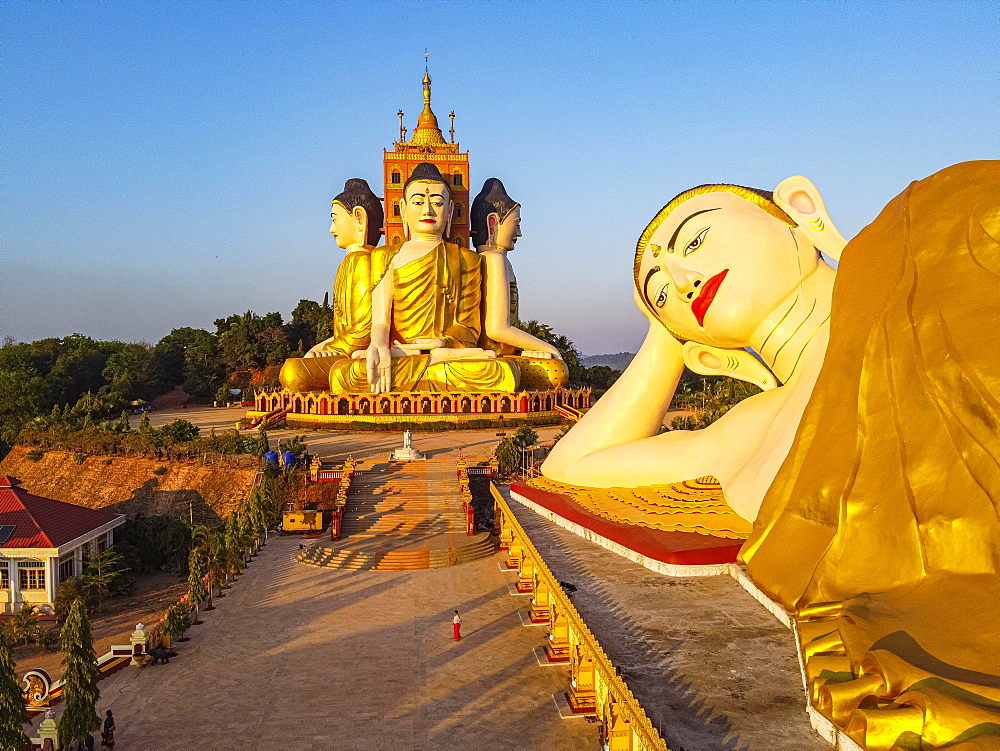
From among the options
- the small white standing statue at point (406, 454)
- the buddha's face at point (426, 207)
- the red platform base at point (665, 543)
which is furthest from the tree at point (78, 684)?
the buddha's face at point (426, 207)

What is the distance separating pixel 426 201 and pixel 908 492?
24974mm

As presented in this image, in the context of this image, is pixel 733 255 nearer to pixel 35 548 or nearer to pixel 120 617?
pixel 120 617

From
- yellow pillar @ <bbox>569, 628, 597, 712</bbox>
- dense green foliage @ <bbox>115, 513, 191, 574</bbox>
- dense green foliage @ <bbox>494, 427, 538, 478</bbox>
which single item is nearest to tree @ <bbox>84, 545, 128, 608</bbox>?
dense green foliage @ <bbox>115, 513, 191, 574</bbox>

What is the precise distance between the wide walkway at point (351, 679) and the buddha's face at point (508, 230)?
20565 millimetres

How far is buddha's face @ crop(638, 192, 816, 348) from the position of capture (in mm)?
9031

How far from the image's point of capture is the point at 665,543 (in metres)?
9.20

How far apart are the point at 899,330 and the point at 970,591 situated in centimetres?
199

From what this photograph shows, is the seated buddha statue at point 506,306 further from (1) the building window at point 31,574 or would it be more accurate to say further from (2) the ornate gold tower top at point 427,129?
(1) the building window at point 31,574

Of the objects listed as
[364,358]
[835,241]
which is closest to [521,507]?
[835,241]

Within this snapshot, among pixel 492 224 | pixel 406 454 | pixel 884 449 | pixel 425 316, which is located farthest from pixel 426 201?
pixel 884 449

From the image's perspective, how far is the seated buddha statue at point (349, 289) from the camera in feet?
97.5

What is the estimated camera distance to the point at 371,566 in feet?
50.3

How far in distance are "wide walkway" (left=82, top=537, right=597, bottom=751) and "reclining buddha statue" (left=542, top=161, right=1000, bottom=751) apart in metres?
3.58

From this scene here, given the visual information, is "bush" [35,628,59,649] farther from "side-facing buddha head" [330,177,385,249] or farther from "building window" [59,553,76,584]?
"side-facing buddha head" [330,177,385,249]
